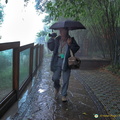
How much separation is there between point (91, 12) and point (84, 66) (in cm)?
300

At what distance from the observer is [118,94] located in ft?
16.1

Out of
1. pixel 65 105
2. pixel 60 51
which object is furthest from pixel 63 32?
pixel 65 105

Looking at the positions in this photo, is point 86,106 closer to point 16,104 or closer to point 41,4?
point 16,104

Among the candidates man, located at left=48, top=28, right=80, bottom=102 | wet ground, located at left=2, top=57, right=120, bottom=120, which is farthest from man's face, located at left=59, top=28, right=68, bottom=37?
wet ground, located at left=2, top=57, right=120, bottom=120

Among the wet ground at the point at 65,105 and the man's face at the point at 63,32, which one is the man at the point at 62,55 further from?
the wet ground at the point at 65,105

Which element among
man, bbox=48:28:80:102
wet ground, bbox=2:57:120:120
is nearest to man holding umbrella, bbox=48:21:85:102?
man, bbox=48:28:80:102

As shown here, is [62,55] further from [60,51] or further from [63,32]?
[63,32]

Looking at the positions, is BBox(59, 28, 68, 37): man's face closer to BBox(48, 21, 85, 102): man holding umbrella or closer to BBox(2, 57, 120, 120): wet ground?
BBox(48, 21, 85, 102): man holding umbrella

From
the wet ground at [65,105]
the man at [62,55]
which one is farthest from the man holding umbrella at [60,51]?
the wet ground at [65,105]

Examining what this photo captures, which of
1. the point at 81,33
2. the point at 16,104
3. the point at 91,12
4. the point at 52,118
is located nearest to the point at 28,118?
the point at 52,118

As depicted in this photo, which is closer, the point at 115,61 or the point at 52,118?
the point at 52,118

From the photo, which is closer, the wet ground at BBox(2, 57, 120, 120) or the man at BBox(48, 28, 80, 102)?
the wet ground at BBox(2, 57, 120, 120)

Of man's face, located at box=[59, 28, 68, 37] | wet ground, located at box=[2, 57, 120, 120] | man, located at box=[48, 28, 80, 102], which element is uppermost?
man's face, located at box=[59, 28, 68, 37]

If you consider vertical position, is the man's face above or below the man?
above
